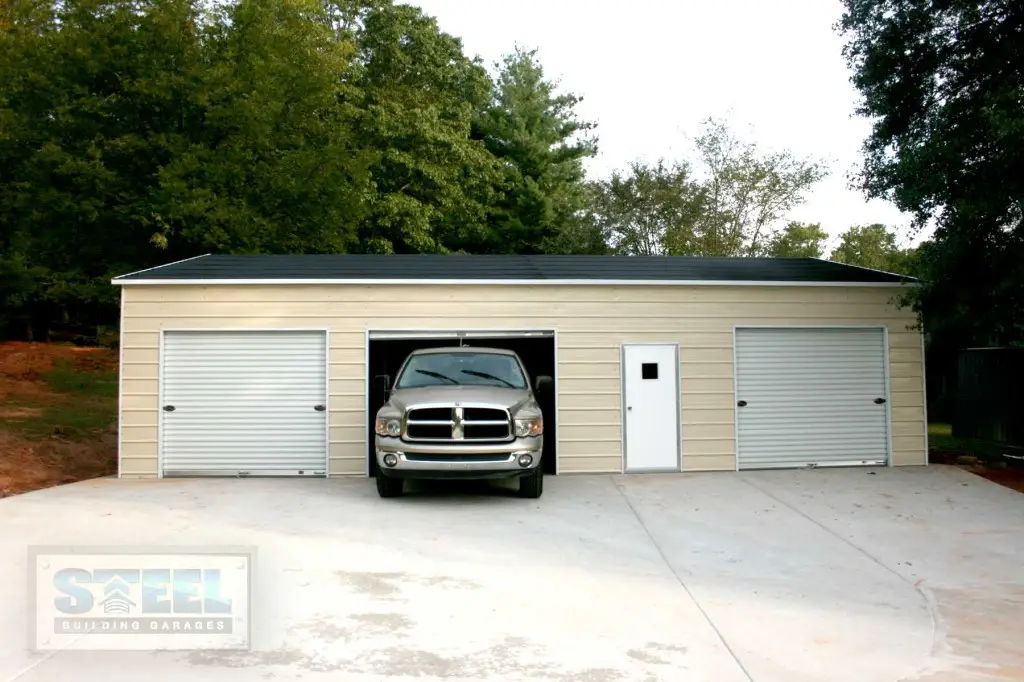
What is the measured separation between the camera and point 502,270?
1325 cm

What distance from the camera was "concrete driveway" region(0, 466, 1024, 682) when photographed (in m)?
4.79

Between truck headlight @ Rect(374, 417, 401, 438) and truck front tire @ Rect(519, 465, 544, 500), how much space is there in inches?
67.4

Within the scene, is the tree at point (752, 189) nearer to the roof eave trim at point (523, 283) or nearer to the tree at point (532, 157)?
the tree at point (532, 157)

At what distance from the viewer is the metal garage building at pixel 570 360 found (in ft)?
40.9

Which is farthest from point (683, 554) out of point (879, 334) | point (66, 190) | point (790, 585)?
point (66, 190)

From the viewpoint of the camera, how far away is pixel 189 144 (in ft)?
76.0

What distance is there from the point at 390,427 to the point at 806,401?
6.90m

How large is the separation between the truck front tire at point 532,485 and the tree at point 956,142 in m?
6.60

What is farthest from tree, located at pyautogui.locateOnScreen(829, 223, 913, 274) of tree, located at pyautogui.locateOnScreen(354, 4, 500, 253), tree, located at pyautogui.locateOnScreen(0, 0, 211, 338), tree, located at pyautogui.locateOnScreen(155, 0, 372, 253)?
tree, located at pyautogui.locateOnScreen(0, 0, 211, 338)

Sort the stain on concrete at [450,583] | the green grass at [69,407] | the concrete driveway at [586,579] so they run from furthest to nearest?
the green grass at [69,407] → the stain on concrete at [450,583] → the concrete driveway at [586,579]

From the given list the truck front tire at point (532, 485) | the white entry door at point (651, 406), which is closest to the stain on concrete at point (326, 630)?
the truck front tire at point (532, 485)

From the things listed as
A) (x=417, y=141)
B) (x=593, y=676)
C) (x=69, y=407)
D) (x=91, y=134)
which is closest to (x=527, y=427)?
(x=593, y=676)

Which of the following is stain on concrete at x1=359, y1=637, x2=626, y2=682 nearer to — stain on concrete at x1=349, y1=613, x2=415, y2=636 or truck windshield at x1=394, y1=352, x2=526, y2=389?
stain on concrete at x1=349, y1=613, x2=415, y2=636

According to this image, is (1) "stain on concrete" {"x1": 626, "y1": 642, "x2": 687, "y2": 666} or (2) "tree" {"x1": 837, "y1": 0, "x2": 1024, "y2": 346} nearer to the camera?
(1) "stain on concrete" {"x1": 626, "y1": 642, "x2": 687, "y2": 666}
